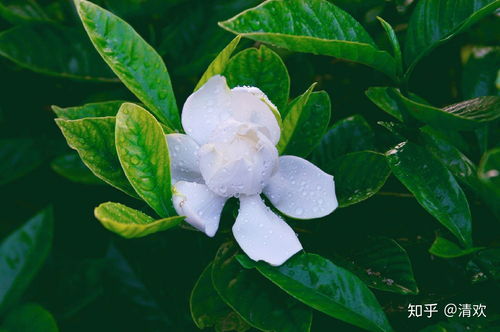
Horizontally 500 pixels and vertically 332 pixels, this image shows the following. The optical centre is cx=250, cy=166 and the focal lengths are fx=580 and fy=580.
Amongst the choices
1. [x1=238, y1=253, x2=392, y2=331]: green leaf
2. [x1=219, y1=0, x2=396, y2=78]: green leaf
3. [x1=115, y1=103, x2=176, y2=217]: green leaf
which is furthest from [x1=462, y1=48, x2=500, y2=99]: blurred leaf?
[x1=115, y1=103, x2=176, y2=217]: green leaf

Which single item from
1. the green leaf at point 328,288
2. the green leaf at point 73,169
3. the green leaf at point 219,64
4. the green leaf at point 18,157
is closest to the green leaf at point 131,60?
the green leaf at point 219,64

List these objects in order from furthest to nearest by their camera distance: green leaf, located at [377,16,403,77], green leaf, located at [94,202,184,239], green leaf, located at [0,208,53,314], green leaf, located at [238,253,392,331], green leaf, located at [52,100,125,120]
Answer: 1. green leaf, located at [0,208,53,314]
2. green leaf, located at [52,100,125,120]
3. green leaf, located at [377,16,403,77]
4. green leaf, located at [238,253,392,331]
5. green leaf, located at [94,202,184,239]

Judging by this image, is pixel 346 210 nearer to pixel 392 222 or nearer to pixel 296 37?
pixel 392 222

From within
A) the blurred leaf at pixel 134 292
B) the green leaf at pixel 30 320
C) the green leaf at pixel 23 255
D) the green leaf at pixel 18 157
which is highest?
the green leaf at pixel 18 157

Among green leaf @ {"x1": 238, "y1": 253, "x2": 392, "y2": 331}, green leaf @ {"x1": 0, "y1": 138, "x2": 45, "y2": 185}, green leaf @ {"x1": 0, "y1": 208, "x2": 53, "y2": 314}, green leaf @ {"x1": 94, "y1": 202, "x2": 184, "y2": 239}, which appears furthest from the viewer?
green leaf @ {"x1": 0, "y1": 138, "x2": 45, "y2": 185}

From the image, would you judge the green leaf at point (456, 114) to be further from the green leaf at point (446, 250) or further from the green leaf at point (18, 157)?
the green leaf at point (18, 157)

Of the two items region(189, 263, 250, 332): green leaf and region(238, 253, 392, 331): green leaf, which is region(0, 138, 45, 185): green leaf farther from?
region(238, 253, 392, 331): green leaf

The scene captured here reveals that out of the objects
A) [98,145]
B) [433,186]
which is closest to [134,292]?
[98,145]
